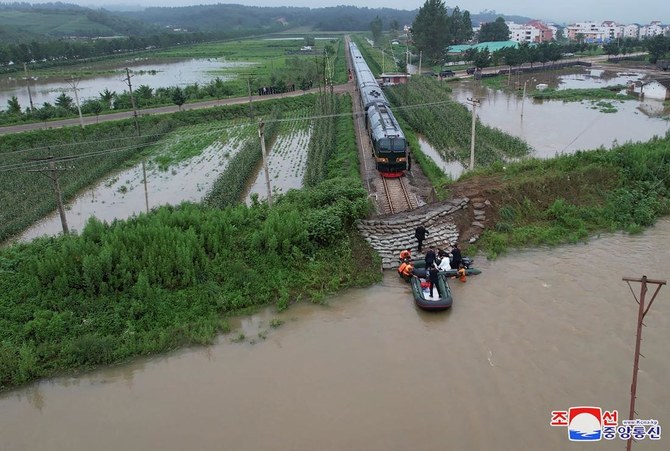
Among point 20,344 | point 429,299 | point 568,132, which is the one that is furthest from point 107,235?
point 568,132

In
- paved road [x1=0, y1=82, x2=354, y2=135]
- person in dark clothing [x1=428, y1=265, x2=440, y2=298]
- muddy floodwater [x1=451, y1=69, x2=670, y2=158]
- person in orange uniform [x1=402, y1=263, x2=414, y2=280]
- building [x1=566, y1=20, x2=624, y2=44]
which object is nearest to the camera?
person in dark clothing [x1=428, y1=265, x2=440, y2=298]

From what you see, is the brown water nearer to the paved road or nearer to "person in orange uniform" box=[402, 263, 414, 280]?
"person in orange uniform" box=[402, 263, 414, 280]

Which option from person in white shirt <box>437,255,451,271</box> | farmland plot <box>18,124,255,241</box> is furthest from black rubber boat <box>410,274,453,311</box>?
farmland plot <box>18,124,255,241</box>

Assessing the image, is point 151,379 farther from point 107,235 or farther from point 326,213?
point 326,213

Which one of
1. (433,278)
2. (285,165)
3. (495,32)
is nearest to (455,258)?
(433,278)

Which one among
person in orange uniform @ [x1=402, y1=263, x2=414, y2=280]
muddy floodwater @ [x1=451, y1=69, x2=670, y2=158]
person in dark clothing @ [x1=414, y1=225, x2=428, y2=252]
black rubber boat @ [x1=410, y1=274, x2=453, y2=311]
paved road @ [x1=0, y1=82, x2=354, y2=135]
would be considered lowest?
black rubber boat @ [x1=410, y1=274, x2=453, y2=311]

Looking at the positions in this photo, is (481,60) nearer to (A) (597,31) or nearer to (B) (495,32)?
(B) (495,32)
